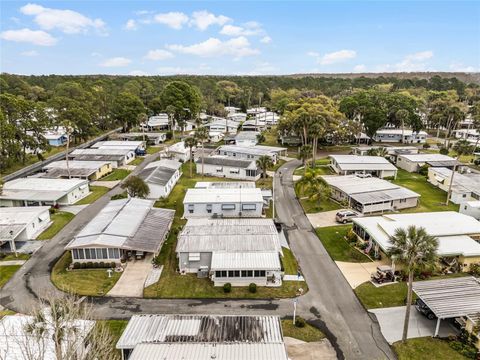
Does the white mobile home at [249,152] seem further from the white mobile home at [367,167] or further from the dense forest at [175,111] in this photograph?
the white mobile home at [367,167]

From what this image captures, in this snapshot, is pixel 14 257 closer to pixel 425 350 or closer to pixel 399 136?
pixel 425 350

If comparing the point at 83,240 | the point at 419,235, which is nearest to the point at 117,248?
the point at 83,240

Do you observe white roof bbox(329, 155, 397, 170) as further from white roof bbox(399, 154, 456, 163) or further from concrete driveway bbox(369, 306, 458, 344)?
concrete driveway bbox(369, 306, 458, 344)

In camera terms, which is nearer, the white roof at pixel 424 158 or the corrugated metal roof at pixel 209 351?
the corrugated metal roof at pixel 209 351

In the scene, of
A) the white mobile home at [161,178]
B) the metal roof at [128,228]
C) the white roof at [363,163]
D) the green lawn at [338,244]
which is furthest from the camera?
the white roof at [363,163]

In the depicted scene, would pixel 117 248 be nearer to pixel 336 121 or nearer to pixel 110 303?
pixel 110 303

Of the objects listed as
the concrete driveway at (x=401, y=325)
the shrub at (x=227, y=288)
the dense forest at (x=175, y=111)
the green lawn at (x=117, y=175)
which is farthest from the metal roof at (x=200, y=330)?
the dense forest at (x=175, y=111)
